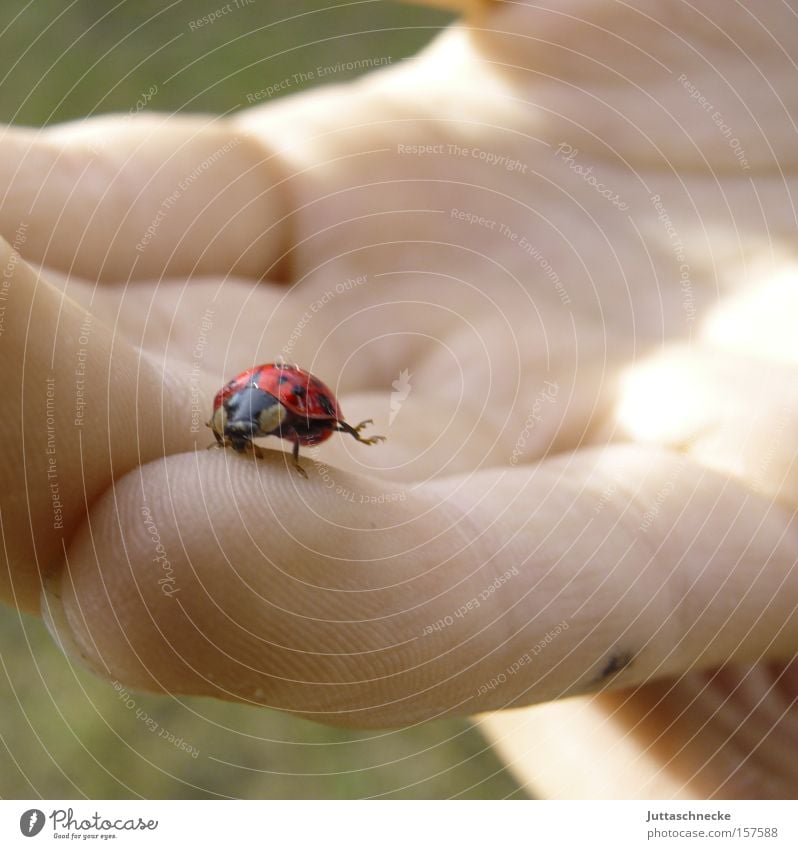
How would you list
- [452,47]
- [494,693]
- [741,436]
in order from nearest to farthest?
[494,693] < [741,436] < [452,47]

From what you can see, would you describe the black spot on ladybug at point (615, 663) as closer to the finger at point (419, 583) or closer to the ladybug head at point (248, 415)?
the finger at point (419, 583)

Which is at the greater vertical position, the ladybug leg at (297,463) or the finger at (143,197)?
the finger at (143,197)

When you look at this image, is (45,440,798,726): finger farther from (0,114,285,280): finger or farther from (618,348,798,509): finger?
(0,114,285,280): finger

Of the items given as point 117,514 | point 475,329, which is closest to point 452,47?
point 475,329

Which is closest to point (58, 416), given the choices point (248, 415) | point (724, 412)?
point (248, 415)

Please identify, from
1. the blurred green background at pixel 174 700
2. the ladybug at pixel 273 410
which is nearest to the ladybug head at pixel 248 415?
the ladybug at pixel 273 410
